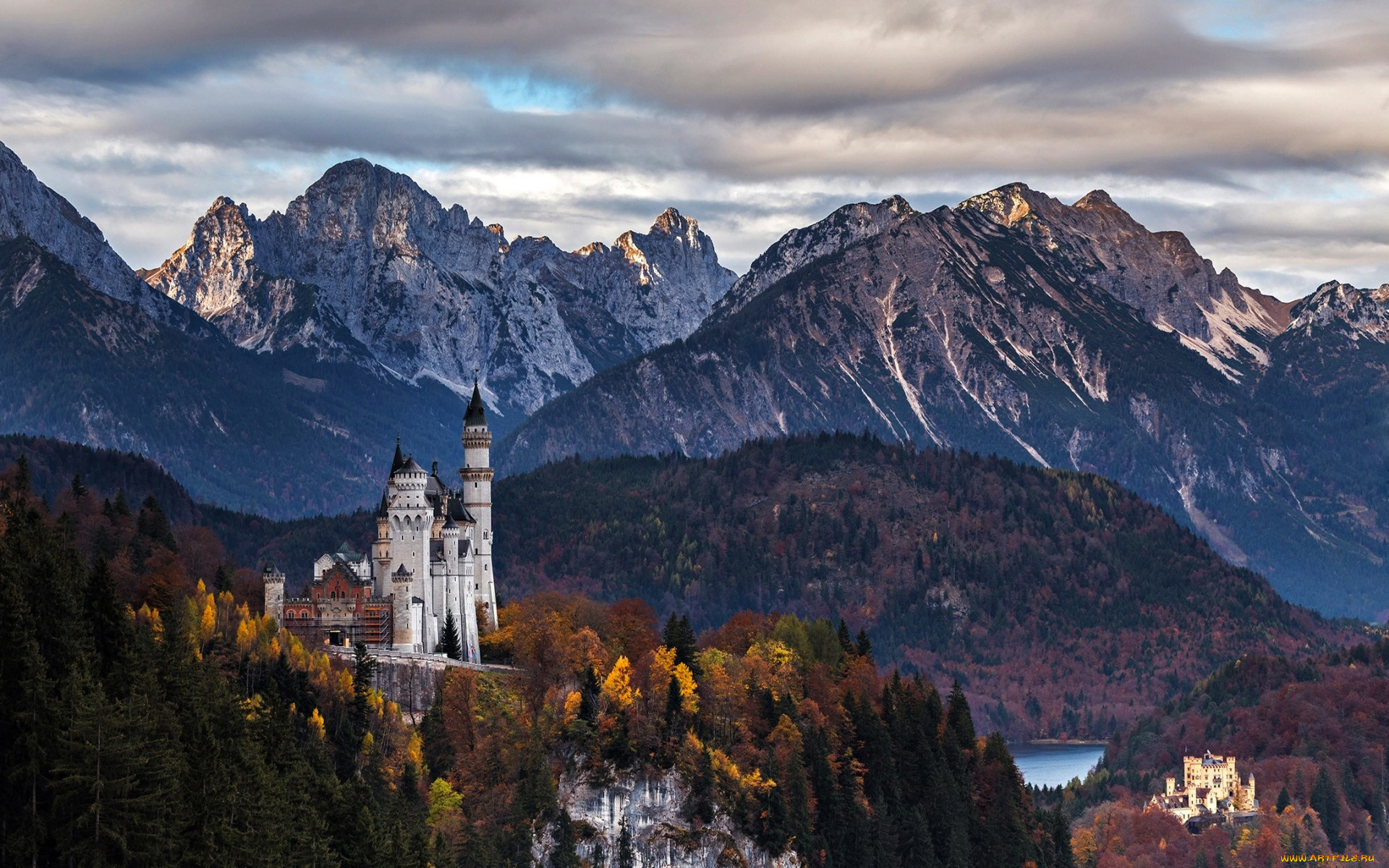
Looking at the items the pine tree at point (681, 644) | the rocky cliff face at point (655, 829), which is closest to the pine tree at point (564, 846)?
the rocky cliff face at point (655, 829)

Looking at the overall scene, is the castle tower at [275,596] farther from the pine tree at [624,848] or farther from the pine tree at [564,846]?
the pine tree at [624,848]

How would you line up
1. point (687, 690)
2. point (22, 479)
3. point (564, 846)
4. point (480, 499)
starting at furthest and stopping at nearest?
1. point (480, 499)
2. point (22, 479)
3. point (687, 690)
4. point (564, 846)

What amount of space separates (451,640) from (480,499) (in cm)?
1804

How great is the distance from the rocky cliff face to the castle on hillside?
1774 centimetres

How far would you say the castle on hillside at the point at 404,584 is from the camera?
174500mm

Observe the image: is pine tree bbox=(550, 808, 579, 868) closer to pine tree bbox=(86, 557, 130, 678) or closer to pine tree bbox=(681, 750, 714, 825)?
pine tree bbox=(681, 750, 714, 825)

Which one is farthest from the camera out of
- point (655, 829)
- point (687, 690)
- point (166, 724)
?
point (687, 690)

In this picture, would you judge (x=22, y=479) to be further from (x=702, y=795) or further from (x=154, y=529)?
(x=702, y=795)

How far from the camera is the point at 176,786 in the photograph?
115000 mm

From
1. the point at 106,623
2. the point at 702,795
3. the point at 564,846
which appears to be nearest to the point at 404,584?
the point at 564,846

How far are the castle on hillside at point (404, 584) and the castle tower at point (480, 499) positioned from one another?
→ 238 millimetres

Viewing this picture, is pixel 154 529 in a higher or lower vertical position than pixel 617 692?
higher

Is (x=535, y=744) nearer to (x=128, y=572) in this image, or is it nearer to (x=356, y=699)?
(x=356, y=699)

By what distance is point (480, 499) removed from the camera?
644 feet
